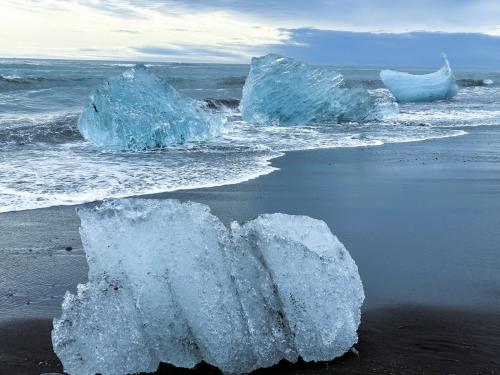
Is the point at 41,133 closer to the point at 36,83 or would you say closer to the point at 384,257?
the point at 384,257

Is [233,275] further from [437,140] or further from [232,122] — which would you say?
[232,122]

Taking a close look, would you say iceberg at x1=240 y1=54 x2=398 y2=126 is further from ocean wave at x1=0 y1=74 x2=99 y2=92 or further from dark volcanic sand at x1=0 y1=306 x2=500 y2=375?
ocean wave at x1=0 y1=74 x2=99 y2=92

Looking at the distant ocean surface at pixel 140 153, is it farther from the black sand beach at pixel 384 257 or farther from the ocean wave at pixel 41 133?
the black sand beach at pixel 384 257

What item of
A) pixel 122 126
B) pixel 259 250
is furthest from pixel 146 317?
pixel 122 126

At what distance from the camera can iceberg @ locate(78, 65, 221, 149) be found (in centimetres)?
973

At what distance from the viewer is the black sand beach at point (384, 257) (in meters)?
2.52

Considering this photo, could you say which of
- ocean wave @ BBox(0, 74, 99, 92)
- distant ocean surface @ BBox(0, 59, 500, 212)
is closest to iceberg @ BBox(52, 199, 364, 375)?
distant ocean surface @ BBox(0, 59, 500, 212)

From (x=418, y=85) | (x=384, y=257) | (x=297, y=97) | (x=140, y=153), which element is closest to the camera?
(x=384, y=257)

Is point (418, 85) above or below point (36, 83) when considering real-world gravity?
above

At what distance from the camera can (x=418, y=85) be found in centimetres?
2142

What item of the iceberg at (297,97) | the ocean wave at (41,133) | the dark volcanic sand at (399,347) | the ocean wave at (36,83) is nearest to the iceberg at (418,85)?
the iceberg at (297,97)

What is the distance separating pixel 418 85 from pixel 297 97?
8851 millimetres

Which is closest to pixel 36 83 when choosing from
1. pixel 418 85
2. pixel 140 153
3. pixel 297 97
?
pixel 297 97

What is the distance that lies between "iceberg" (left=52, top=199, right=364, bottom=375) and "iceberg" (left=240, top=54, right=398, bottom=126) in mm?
11489
